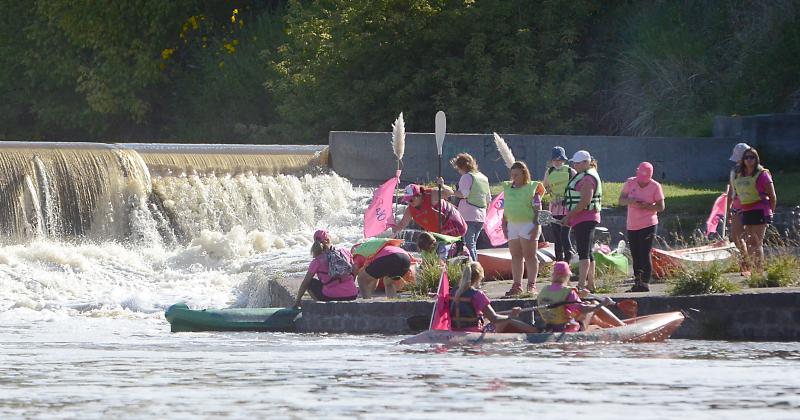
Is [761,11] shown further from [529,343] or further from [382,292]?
[529,343]

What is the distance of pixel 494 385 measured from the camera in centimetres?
1140

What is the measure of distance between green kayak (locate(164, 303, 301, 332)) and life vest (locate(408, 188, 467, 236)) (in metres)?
1.83

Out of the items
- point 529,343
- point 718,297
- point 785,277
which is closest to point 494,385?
point 529,343

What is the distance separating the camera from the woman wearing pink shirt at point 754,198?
16125 millimetres

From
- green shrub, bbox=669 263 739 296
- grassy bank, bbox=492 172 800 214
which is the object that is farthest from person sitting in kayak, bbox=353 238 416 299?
grassy bank, bbox=492 172 800 214

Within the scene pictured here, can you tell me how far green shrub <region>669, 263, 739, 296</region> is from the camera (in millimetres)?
15148

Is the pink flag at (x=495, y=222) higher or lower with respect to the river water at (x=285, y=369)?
higher

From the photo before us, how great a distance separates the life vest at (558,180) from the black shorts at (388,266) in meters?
1.75

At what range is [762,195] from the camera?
636 inches

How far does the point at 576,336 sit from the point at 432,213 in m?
3.54

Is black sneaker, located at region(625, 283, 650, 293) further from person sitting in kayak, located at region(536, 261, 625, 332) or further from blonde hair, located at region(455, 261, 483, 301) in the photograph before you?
blonde hair, located at region(455, 261, 483, 301)

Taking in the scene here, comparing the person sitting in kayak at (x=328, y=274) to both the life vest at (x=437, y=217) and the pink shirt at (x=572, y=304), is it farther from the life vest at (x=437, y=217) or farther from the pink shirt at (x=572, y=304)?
the pink shirt at (x=572, y=304)

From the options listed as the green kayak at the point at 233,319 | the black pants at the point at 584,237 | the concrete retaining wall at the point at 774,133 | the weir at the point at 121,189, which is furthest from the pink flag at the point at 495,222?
the concrete retaining wall at the point at 774,133

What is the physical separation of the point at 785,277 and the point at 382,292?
4.31 metres
